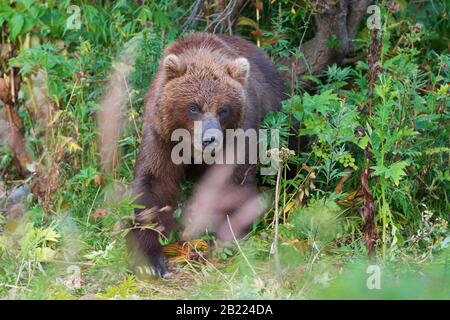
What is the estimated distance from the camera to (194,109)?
264 inches

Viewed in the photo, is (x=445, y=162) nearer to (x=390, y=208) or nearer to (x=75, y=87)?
(x=390, y=208)

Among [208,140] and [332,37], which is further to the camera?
[332,37]

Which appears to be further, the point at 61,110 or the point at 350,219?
the point at 61,110

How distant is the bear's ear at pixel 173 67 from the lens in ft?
22.4

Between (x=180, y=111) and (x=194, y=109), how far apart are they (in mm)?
119

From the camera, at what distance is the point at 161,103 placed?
6.86 metres

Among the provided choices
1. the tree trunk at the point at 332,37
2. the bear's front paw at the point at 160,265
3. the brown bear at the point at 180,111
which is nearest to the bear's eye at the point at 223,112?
the brown bear at the point at 180,111

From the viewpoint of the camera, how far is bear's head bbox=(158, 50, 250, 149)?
6.67m

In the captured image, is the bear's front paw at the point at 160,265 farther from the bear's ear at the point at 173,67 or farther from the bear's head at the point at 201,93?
the bear's ear at the point at 173,67

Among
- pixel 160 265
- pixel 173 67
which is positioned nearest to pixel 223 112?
pixel 173 67

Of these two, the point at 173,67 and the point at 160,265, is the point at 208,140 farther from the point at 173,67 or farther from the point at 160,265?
the point at 160,265

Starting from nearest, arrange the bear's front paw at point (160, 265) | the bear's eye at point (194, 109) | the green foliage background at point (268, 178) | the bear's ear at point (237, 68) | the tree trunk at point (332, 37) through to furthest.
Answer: the green foliage background at point (268, 178)
the bear's front paw at point (160, 265)
the bear's eye at point (194, 109)
the bear's ear at point (237, 68)
the tree trunk at point (332, 37)
